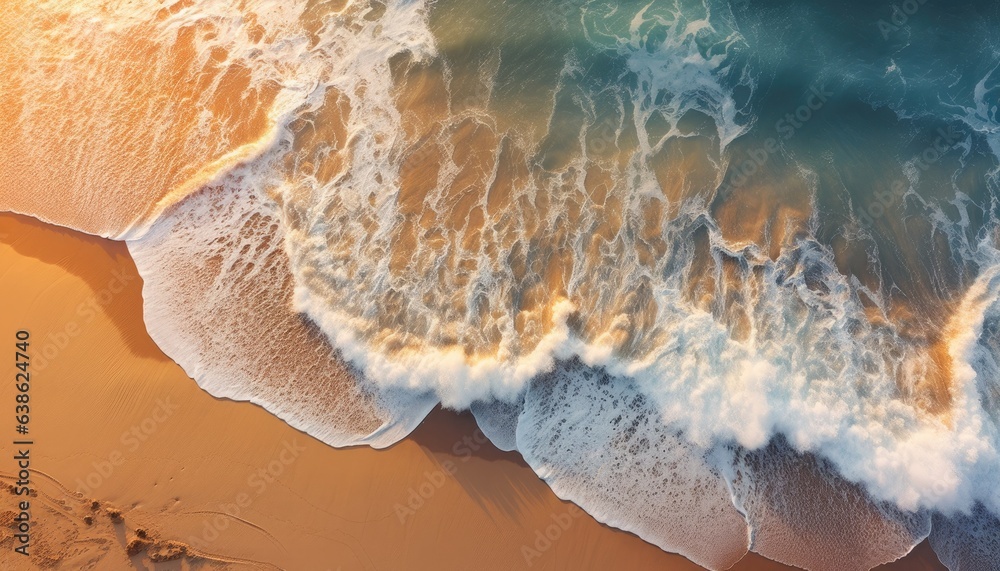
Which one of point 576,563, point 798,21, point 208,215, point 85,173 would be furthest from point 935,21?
point 85,173

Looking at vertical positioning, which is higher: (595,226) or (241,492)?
(595,226)

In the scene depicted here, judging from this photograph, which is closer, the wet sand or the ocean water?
the wet sand

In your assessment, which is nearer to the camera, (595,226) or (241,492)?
(241,492)

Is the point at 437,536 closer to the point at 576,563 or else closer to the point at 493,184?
the point at 576,563

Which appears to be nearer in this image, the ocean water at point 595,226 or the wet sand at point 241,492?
the wet sand at point 241,492
